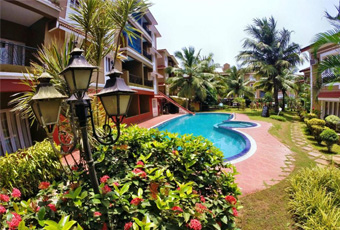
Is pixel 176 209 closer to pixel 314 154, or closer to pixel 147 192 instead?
pixel 147 192

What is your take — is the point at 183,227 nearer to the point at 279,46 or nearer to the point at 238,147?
the point at 238,147

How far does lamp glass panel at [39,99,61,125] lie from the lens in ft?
7.20

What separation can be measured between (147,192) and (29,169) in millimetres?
4152

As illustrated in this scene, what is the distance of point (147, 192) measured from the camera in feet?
8.55

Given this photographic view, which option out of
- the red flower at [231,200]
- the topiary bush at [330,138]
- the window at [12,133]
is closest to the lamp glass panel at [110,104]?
the red flower at [231,200]

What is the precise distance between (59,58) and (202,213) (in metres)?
4.76

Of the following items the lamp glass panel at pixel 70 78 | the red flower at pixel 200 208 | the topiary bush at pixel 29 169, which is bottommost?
the topiary bush at pixel 29 169

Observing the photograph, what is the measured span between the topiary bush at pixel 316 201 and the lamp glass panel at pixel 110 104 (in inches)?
158

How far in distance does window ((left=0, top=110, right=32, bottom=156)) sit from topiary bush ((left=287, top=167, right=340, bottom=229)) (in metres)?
10.9

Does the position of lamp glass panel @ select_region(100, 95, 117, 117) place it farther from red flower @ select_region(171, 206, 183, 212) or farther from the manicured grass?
the manicured grass

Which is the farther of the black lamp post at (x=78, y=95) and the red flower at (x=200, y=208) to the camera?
the red flower at (x=200, y=208)

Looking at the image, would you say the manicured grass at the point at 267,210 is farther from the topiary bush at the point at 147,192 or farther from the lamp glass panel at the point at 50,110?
the lamp glass panel at the point at 50,110

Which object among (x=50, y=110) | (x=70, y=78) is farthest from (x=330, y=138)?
(x=50, y=110)

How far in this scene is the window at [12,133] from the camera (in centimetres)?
802
